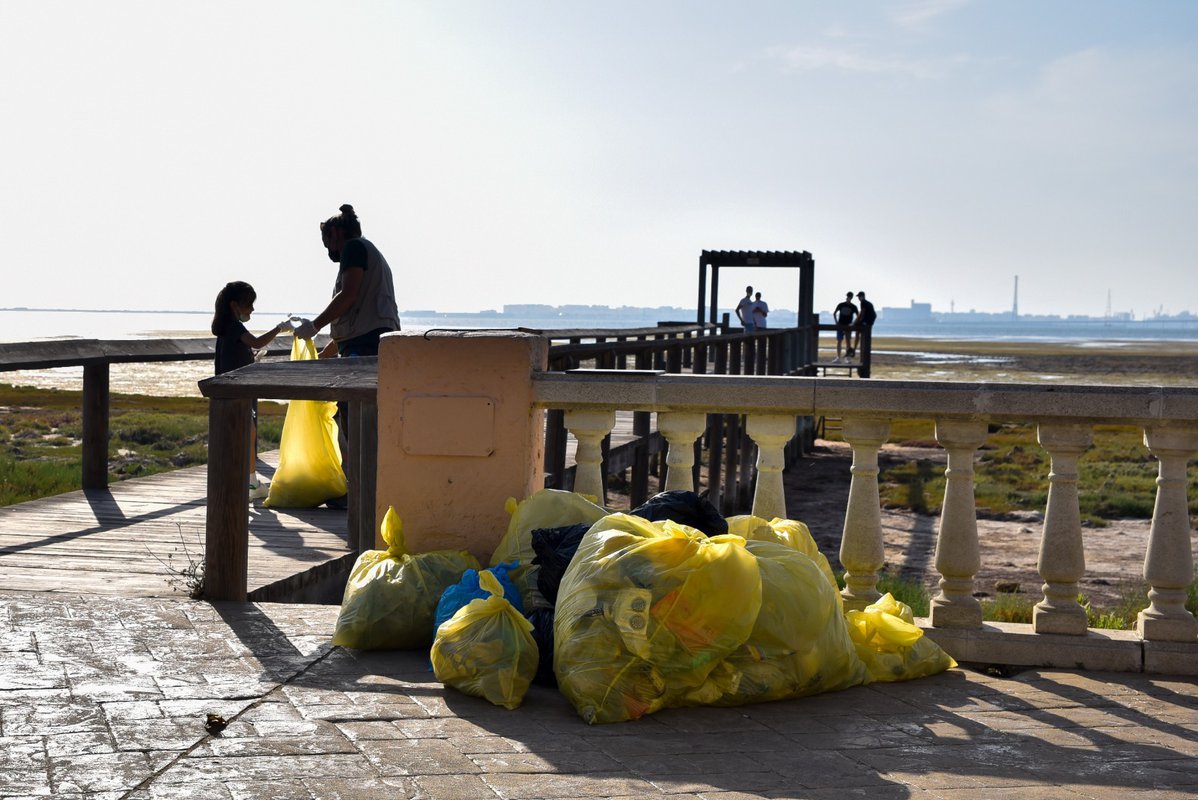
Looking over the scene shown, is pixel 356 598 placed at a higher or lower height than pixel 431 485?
lower

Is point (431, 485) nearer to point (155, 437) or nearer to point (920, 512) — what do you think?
point (920, 512)

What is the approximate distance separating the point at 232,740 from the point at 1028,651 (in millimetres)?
2675

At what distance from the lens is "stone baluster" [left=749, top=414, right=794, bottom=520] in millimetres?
4695

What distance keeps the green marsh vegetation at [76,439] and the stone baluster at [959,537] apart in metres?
7.91

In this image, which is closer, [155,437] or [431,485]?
[431,485]

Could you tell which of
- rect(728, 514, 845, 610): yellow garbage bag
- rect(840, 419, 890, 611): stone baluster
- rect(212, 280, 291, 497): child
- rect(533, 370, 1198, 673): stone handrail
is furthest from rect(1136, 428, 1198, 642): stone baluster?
rect(212, 280, 291, 497): child

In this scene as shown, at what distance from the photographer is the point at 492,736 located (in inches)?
137

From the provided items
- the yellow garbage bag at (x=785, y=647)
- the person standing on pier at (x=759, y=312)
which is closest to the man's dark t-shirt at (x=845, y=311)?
the person standing on pier at (x=759, y=312)

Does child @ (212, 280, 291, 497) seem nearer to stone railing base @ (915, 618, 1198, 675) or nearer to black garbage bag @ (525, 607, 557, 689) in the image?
black garbage bag @ (525, 607, 557, 689)

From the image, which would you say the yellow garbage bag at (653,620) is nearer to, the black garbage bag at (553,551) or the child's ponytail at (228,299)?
the black garbage bag at (553,551)

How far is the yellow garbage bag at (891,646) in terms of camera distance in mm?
4148

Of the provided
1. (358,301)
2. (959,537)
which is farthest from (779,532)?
(358,301)

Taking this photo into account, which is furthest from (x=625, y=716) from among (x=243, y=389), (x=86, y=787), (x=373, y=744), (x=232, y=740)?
(x=243, y=389)

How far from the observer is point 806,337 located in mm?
30688
